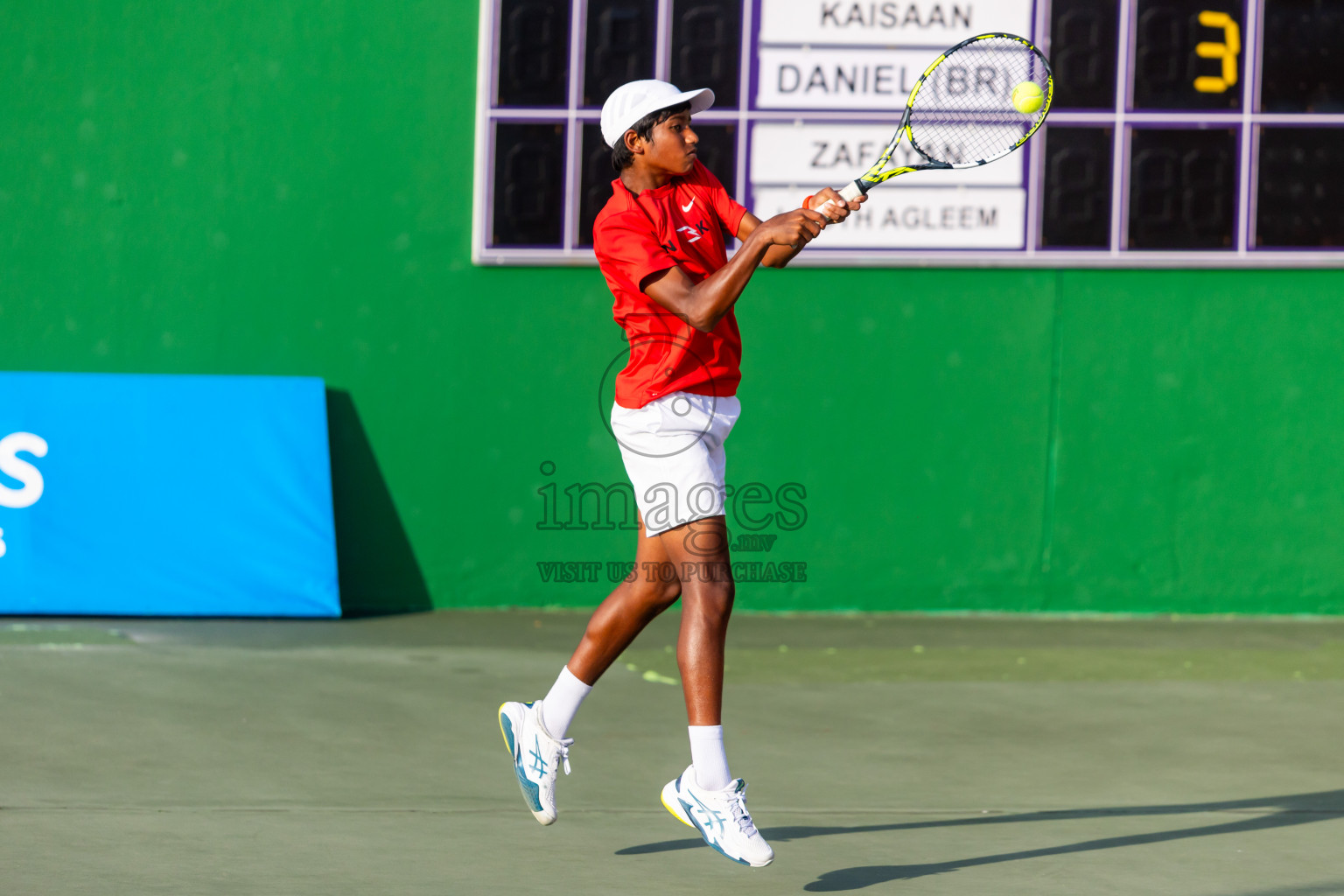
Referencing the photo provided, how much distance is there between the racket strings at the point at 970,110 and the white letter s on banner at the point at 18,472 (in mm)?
4014

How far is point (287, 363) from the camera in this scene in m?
7.11

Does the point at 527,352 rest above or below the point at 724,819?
above

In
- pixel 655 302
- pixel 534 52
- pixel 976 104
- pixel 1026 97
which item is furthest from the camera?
pixel 534 52

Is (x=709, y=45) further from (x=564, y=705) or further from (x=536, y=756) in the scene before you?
(x=536, y=756)

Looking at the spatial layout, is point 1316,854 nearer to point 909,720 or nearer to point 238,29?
point 909,720

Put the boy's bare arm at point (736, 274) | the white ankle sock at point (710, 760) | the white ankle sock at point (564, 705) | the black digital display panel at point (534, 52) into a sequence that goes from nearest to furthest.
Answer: the boy's bare arm at point (736, 274)
the white ankle sock at point (710, 760)
the white ankle sock at point (564, 705)
the black digital display panel at point (534, 52)

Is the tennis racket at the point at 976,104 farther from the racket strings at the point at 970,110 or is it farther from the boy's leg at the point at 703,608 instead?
the boy's leg at the point at 703,608

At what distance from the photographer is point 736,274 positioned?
3621 mm

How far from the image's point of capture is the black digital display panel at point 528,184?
22.8ft

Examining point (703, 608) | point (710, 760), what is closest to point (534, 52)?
point (703, 608)

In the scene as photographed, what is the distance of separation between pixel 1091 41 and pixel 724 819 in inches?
182

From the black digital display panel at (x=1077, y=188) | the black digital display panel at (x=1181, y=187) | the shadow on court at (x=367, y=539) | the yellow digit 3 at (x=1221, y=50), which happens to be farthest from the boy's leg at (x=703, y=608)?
the yellow digit 3 at (x=1221, y=50)

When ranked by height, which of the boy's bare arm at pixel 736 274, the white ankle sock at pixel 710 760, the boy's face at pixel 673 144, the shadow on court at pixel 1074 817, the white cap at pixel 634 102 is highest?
the white cap at pixel 634 102

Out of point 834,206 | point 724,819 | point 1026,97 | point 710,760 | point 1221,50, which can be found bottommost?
point 724,819
